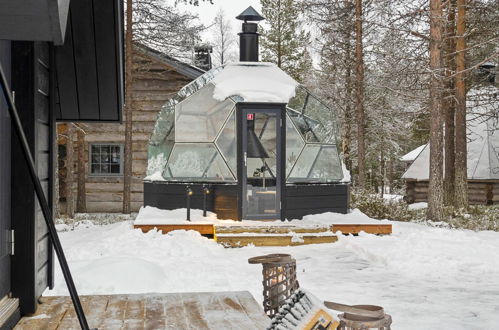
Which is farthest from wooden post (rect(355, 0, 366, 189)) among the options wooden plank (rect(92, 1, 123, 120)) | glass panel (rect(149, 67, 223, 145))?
wooden plank (rect(92, 1, 123, 120))

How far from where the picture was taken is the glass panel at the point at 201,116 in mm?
13172

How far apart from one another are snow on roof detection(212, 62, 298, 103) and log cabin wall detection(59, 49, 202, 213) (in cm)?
430

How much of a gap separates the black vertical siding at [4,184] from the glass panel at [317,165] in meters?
9.24

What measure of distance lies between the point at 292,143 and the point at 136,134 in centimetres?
657

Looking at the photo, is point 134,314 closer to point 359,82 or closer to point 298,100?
point 298,100

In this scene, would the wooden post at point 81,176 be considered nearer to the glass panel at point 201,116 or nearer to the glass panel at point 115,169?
the glass panel at point 115,169

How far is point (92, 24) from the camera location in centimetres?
505

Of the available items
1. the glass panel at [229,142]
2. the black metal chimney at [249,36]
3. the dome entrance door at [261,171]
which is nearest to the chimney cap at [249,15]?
the black metal chimney at [249,36]

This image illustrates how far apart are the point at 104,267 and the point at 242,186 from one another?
18.0 ft

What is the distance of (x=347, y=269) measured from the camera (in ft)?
29.5

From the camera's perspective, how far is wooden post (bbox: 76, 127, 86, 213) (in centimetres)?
1769

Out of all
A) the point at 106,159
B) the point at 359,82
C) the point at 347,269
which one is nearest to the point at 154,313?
the point at 347,269

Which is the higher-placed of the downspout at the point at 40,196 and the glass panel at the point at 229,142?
the glass panel at the point at 229,142

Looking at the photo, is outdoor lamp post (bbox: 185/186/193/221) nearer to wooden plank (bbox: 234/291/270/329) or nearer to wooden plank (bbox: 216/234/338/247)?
wooden plank (bbox: 216/234/338/247)
